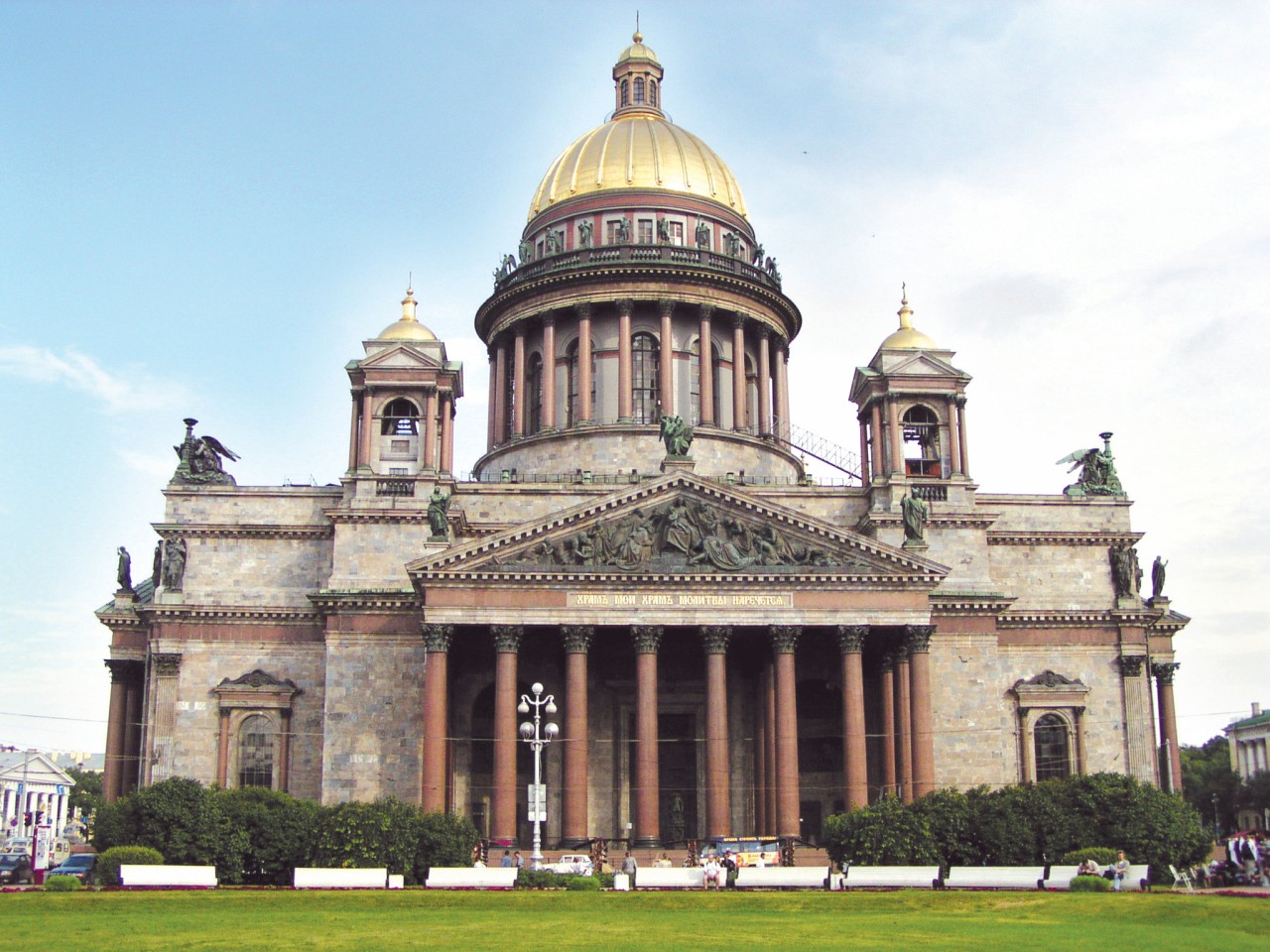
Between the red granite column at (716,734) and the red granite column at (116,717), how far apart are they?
88.1 ft

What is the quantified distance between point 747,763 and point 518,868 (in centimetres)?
1719

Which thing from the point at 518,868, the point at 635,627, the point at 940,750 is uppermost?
the point at 635,627

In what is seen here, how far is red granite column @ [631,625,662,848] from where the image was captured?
50.1 meters

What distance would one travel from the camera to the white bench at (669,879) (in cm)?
4256

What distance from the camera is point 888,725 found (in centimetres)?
5503

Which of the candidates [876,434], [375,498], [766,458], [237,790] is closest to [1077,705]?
[876,434]

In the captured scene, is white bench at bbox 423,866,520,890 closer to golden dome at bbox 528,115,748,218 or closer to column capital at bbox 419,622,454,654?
column capital at bbox 419,622,454,654

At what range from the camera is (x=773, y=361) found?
74562mm

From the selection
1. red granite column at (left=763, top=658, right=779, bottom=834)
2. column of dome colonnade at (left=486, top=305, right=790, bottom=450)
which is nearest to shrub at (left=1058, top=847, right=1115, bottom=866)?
red granite column at (left=763, top=658, right=779, bottom=834)

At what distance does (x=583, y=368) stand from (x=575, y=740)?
23120 millimetres

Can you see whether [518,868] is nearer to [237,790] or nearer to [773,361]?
[237,790]

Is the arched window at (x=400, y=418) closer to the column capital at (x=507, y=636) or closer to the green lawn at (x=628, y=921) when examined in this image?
the column capital at (x=507, y=636)

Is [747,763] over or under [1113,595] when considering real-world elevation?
under

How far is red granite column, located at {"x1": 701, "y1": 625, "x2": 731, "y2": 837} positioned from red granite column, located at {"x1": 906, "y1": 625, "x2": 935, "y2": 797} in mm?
6733
